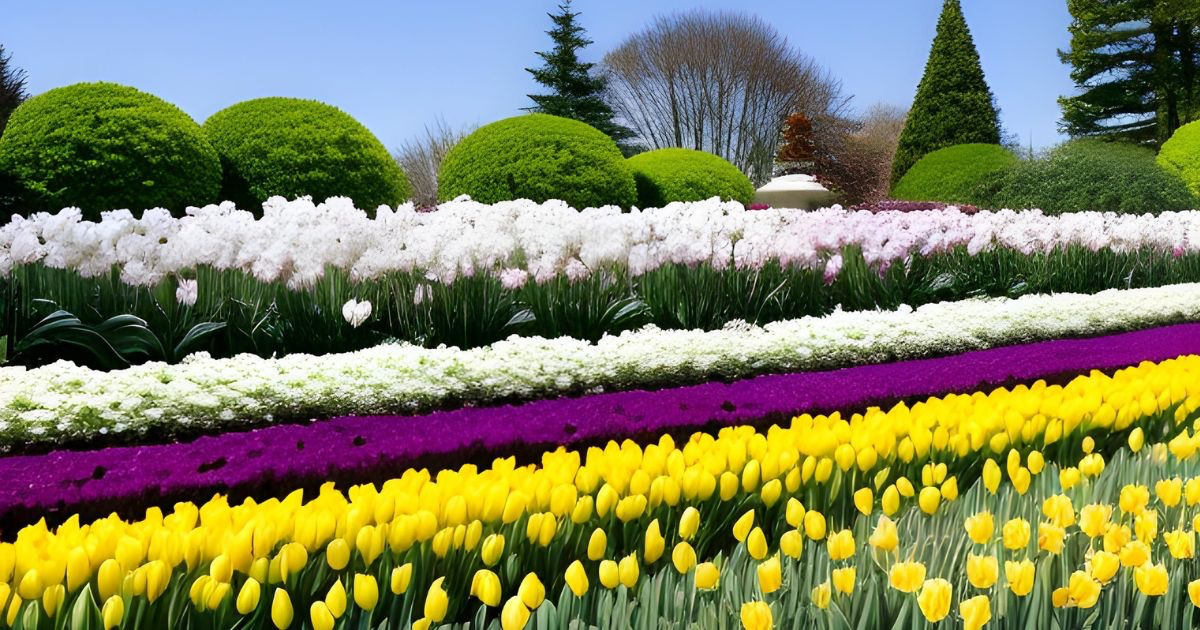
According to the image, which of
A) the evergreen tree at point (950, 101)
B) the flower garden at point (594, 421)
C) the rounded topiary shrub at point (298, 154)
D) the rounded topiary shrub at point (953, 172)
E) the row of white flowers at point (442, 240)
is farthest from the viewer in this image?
the evergreen tree at point (950, 101)

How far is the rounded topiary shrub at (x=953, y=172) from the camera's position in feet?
69.1

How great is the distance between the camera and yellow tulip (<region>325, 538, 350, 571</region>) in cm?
156

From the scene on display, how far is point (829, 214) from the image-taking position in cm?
848

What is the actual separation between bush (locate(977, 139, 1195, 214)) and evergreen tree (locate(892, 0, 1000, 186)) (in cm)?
333

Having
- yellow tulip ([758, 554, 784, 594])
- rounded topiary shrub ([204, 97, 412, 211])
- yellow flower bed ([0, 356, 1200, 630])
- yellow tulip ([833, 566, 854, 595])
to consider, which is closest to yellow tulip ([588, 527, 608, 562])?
yellow flower bed ([0, 356, 1200, 630])

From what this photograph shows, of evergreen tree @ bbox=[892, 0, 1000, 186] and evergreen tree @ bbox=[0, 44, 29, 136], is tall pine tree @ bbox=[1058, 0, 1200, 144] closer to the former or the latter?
evergreen tree @ bbox=[892, 0, 1000, 186]

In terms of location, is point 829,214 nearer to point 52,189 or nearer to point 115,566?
point 115,566

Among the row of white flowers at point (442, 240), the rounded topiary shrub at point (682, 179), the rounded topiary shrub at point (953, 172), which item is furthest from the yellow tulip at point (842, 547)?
the rounded topiary shrub at point (953, 172)

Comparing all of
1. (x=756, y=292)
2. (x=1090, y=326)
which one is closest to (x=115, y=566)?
(x=756, y=292)

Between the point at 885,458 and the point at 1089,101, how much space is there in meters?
34.9

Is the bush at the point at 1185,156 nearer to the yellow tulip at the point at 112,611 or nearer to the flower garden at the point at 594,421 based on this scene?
the flower garden at the point at 594,421

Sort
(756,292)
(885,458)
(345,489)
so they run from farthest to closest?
(756,292) < (345,489) < (885,458)

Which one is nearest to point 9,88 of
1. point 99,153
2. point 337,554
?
point 99,153

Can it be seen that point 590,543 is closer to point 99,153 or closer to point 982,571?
point 982,571
